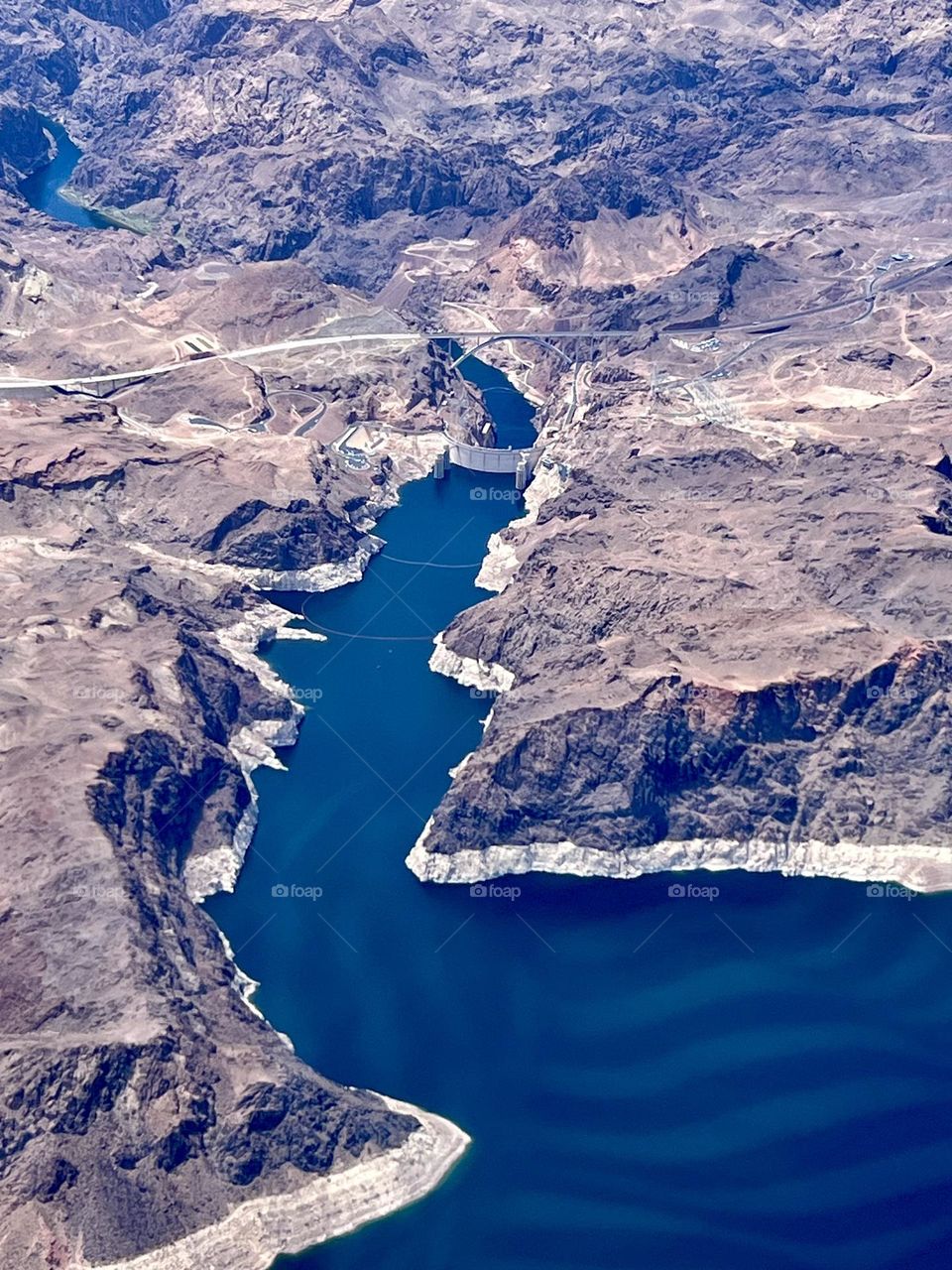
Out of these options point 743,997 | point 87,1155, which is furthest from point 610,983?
point 87,1155

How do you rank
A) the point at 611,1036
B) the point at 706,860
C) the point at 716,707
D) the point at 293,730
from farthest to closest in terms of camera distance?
the point at 293,730 < the point at 716,707 < the point at 706,860 < the point at 611,1036

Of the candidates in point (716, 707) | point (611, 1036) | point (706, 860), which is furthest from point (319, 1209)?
point (716, 707)

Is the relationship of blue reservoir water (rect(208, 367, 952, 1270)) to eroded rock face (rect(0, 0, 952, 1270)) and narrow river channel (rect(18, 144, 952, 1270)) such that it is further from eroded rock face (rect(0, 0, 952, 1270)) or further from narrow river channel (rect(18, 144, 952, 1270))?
eroded rock face (rect(0, 0, 952, 1270))

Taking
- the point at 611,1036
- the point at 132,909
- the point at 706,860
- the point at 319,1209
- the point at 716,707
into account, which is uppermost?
the point at 716,707

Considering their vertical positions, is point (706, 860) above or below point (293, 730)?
above

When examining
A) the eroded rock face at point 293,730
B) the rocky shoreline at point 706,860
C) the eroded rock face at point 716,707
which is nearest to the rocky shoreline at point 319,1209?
the eroded rock face at point 293,730

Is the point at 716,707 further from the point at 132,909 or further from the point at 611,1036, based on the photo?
the point at 132,909

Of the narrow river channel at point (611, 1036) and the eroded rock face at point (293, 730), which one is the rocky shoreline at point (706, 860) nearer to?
the eroded rock face at point (293, 730)

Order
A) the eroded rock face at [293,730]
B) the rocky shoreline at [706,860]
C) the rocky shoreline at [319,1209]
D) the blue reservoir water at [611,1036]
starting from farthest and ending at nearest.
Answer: the rocky shoreline at [706,860], the blue reservoir water at [611,1036], the eroded rock face at [293,730], the rocky shoreline at [319,1209]
